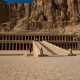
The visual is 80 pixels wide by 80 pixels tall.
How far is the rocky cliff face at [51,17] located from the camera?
10575cm

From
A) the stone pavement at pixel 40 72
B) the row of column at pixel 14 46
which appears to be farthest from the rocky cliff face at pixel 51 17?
the stone pavement at pixel 40 72

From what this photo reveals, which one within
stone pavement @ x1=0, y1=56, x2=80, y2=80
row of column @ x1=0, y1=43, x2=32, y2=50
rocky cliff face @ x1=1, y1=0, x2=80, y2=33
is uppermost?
rocky cliff face @ x1=1, y1=0, x2=80, y2=33

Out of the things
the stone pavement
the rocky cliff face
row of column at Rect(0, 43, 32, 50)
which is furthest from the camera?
the rocky cliff face

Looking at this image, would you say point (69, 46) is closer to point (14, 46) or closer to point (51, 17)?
point (14, 46)

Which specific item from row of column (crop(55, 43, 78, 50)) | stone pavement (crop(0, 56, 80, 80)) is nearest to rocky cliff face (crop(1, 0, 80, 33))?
row of column (crop(55, 43, 78, 50))

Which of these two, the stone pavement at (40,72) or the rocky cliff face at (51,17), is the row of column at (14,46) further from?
the stone pavement at (40,72)

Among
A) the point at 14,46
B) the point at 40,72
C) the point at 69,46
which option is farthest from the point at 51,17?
the point at 40,72

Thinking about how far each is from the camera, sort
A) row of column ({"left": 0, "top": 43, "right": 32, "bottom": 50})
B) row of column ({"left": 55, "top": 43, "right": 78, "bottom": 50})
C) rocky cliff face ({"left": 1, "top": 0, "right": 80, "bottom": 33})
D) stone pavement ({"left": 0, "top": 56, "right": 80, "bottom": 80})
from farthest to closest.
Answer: rocky cliff face ({"left": 1, "top": 0, "right": 80, "bottom": 33})
row of column ({"left": 0, "top": 43, "right": 32, "bottom": 50})
row of column ({"left": 55, "top": 43, "right": 78, "bottom": 50})
stone pavement ({"left": 0, "top": 56, "right": 80, "bottom": 80})

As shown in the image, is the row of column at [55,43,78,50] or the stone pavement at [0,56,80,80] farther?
the row of column at [55,43,78,50]

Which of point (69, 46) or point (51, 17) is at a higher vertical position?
point (51, 17)

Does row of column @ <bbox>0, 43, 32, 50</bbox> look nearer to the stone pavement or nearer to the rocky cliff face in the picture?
the rocky cliff face

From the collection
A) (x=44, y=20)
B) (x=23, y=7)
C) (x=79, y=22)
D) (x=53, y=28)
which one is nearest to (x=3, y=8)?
(x=23, y=7)

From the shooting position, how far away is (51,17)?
112000 mm

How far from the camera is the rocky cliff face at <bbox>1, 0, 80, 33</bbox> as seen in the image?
347 ft
